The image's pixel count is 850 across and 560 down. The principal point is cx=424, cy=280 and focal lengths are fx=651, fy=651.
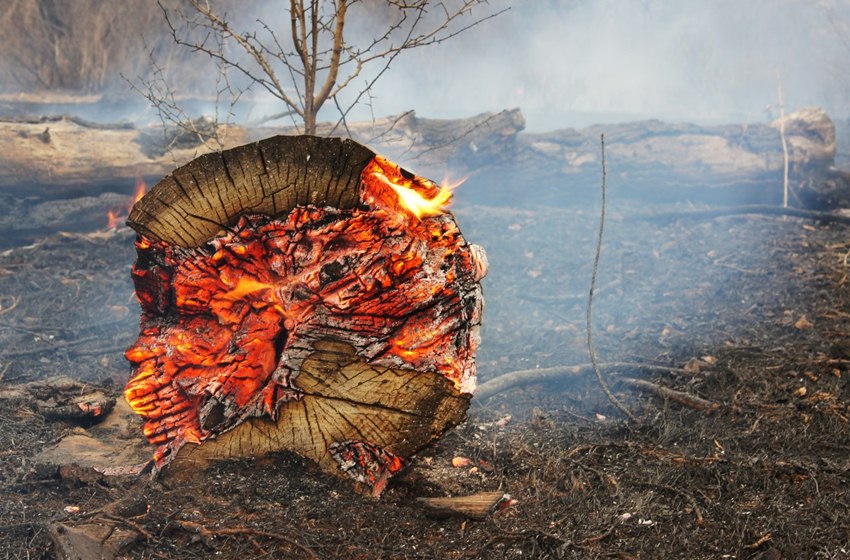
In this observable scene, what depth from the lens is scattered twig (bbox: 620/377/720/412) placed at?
4012 millimetres

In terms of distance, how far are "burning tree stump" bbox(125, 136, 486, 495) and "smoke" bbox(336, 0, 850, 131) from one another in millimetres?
14014

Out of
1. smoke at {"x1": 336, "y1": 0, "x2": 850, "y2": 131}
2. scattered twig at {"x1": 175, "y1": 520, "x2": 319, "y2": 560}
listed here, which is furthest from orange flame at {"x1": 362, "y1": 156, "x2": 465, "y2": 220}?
smoke at {"x1": 336, "y1": 0, "x2": 850, "y2": 131}

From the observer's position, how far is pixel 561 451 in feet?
11.3

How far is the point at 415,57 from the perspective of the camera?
15.7 metres

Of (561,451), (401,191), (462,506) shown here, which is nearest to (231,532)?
(462,506)

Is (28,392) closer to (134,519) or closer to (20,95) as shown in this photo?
(134,519)

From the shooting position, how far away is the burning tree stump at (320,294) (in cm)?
277

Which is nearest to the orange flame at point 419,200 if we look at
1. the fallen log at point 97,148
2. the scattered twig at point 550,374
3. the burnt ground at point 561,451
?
the burnt ground at point 561,451

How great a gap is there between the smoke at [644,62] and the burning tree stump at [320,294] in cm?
1401

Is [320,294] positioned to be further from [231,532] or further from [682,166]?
[682,166]

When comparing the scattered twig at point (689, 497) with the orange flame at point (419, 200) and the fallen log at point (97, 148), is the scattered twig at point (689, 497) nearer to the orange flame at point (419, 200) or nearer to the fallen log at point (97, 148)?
the orange flame at point (419, 200)

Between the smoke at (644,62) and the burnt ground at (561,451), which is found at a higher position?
the smoke at (644,62)

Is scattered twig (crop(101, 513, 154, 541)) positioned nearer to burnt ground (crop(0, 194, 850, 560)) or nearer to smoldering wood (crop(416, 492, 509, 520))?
burnt ground (crop(0, 194, 850, 560))

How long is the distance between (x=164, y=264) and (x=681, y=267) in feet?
21.9
